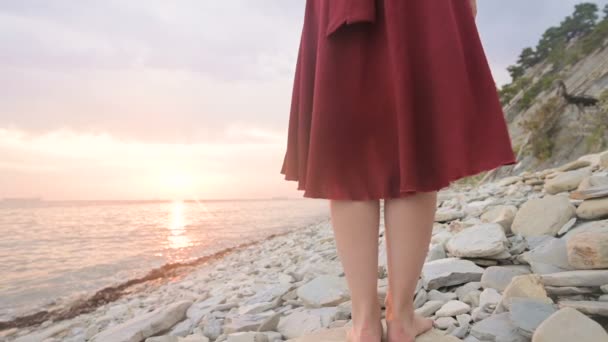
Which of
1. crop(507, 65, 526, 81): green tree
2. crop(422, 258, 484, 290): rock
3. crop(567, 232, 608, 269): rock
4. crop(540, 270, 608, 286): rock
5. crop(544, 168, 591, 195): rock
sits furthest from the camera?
crop(507, 65, 526, 81): green tree

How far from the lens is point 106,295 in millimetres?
4566

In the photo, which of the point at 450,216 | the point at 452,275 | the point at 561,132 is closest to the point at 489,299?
the point at 452,275

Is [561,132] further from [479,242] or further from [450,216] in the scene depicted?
[479,242]

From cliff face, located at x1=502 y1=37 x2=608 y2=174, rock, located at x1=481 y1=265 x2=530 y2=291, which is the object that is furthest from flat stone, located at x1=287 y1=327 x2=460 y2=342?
cliff face, located at x1=502 y1=37 x2=608 y2=174

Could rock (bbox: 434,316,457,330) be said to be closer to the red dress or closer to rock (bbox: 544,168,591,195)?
the red dress

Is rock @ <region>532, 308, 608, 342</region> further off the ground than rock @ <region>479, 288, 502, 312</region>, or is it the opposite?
rock @ <region>532, 308, 608, 342</region>

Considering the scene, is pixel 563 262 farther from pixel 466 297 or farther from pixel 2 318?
pixel 2 318

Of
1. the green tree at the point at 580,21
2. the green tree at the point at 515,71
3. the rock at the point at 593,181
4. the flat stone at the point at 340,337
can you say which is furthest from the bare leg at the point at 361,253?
the green tree at the point at 580,21

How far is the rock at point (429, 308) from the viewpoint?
5.43ft

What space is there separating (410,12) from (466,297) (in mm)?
1238

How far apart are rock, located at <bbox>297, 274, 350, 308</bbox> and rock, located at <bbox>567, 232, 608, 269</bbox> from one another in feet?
3.43

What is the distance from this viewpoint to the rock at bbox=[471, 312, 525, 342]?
1285mm

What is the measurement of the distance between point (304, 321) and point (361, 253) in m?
0.83

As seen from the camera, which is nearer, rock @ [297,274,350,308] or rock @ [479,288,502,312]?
rock @ [479,288,502,312]
